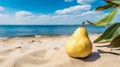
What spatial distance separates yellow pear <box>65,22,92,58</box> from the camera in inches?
59.0

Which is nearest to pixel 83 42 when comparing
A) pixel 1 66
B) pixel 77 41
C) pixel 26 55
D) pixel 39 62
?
pixel 77 41

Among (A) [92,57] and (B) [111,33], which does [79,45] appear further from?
(B) [111,33]

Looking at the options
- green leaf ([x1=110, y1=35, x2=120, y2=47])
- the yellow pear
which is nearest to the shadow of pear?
the yellow pear

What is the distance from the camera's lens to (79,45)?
1.50 metres

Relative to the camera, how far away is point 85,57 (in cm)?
158

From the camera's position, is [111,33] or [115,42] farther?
[111,33]

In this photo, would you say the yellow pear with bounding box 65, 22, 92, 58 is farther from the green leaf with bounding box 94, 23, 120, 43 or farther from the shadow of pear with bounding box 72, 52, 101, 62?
the green leaf with bounding box 94, 23, 120, 43

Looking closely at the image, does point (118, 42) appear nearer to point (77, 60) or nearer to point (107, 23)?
point (107, 23)

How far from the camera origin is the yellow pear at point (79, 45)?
150 centimetres

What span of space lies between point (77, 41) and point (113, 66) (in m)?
0.29

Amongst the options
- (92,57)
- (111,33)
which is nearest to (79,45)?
(92,57)

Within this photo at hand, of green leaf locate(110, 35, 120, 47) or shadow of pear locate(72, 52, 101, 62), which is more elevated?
green leaf locate(110, 35, 120, 47)

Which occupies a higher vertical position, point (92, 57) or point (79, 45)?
point (79, 45)

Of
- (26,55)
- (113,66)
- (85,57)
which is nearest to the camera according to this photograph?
(113,66)
